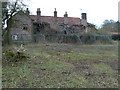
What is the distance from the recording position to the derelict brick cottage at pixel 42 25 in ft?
82.2

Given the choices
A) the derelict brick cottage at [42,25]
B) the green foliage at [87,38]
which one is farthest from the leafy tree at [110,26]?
the green foliage at [87,38]

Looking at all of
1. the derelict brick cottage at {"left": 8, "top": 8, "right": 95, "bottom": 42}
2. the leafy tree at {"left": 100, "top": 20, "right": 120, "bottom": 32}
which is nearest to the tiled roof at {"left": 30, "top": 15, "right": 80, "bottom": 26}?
the derelict brick cottage at {"left": 8, "top": 8, "right": 95, "bottom": 42}

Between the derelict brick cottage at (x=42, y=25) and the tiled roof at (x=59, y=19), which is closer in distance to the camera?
the derelict brick cottage at (x=42, y=25)

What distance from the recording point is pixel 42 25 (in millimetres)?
27922

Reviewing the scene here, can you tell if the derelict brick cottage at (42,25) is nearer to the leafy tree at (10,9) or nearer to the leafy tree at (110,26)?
the leafy tree at (10,9)

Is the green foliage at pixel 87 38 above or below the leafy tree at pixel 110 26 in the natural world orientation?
below

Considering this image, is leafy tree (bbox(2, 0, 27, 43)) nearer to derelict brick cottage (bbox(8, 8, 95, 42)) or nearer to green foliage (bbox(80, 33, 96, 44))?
derelict brick cottage (bbox(8, 8, 95, 42))

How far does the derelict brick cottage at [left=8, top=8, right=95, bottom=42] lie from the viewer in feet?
82.2

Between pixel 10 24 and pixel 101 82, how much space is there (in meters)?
17.1

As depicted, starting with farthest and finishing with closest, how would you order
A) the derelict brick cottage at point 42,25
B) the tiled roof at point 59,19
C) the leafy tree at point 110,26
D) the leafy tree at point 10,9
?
the leafy tree at point 110,26 → the tiled roof at point 59,19 → the derelict brick cottage at point 42,25 → the leafy tree at point 10,9

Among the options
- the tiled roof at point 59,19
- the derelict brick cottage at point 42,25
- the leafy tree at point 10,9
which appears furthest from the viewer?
the tiled roof at point 59,19

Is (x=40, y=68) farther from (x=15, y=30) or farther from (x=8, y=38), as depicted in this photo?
(x=15, y=30)

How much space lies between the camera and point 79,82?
627 cm

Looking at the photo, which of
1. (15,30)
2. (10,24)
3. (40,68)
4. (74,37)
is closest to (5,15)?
(10,24)
